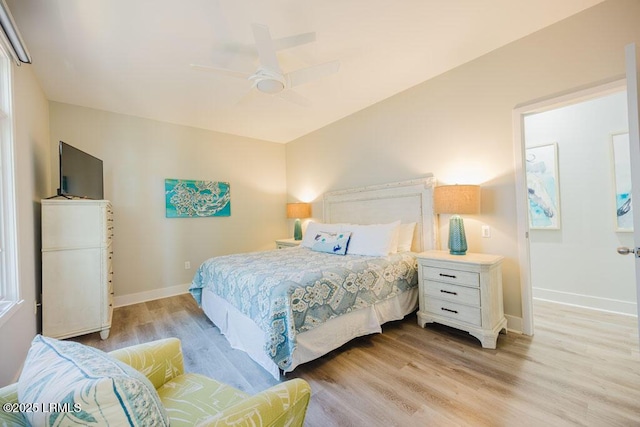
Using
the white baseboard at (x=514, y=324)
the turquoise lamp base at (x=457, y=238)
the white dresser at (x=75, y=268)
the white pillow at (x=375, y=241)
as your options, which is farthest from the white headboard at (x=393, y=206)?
the white dresser at (x=75, y=268)

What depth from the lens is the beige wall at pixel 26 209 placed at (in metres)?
1.84

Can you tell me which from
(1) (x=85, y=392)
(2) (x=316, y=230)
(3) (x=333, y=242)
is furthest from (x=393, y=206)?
(1) (x=85, y=392)

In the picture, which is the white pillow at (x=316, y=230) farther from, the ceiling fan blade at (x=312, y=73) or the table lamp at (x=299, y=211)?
the ceiling fan blade at (x=312, y=73)

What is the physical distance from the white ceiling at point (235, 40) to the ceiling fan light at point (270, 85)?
405mm

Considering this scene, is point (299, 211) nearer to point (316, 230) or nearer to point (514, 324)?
point (316, 230)

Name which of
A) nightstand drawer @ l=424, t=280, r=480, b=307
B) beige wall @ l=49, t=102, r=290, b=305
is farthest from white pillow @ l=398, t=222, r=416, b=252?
beige wall @ l=49, t=102, r=290, b=305

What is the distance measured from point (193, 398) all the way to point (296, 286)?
0.97 meters

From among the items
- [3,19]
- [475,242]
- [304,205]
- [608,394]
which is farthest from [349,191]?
[3,19]

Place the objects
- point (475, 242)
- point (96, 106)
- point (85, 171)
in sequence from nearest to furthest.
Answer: point (475, 242) → point (85, 171) → point (96, 106)

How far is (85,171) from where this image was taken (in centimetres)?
288

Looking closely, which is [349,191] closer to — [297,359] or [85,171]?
[297,359]

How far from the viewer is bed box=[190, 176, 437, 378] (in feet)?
6.22

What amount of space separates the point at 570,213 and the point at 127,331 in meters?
5.17

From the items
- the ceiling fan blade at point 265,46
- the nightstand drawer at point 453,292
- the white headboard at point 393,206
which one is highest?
the ceiling fan blade at point 265,46
